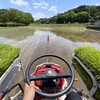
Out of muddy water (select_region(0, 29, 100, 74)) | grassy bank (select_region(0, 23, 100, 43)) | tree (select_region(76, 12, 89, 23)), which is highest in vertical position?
muddy water (select_region(0, 29, 100, 74))

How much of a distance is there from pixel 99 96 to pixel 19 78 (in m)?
3.31

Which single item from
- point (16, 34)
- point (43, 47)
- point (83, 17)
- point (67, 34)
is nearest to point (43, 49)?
point (43, 47)

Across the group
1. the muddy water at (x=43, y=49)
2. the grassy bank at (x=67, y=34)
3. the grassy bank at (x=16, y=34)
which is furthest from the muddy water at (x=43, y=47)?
the grassy bank at (x=67, y=34)

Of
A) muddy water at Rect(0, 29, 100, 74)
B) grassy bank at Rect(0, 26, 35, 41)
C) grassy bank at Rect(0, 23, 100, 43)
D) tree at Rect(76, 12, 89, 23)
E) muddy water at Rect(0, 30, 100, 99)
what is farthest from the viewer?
tree at Rect(76, 12, 89, 23)

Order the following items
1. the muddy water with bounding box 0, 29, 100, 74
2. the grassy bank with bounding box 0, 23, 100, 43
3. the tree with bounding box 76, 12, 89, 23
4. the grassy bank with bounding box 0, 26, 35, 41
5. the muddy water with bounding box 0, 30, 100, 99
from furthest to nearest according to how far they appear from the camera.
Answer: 1. the tree with bounding box 76, 12, 89, 23
2. the grassy bank with bounding box 0, 23, 100, 43
3. the grassy bank with bounding box 0, 26, 35, 41
4. the muddy water with bounding box 0, 29, 100, 74
5. the muddy water with bounding box 0, 30, 100, 99

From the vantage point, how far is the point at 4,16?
99.6 meters

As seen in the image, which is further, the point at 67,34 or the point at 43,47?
the point at 67,34

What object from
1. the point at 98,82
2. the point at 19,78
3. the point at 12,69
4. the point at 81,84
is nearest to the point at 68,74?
the point at 98,82

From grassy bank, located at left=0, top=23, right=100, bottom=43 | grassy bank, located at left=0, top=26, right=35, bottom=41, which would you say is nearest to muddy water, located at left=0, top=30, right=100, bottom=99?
grassy bank, located at left=0, top=26, right=35, bottom=41

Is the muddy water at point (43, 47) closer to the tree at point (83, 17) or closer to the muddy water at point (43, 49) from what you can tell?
the muddy water at point (43, 49)

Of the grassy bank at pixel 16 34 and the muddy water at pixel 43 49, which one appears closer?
the muddy water at pixel 43 49

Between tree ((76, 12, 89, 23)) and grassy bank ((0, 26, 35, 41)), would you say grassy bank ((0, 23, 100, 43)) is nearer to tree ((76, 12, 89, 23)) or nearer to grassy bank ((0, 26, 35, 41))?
grassy bank ((0, 26, 35, 41))

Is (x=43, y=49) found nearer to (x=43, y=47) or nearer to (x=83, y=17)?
(x=43, y=47)

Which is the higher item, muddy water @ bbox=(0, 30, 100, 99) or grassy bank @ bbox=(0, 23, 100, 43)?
muddy water @ bbox=(0, 30, 100, 99)
